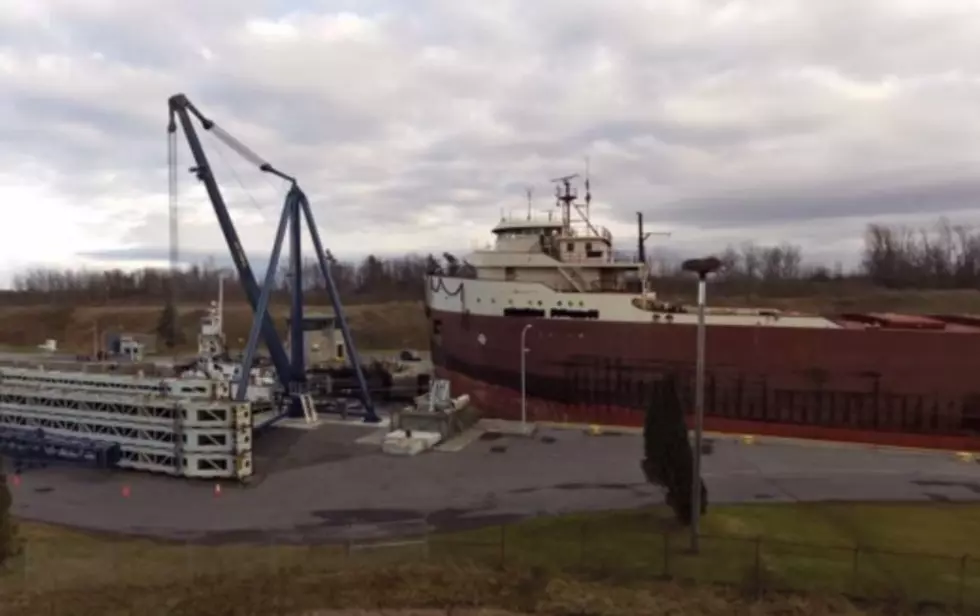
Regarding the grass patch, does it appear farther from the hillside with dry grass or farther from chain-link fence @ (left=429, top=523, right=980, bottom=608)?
the hillside with dry grass

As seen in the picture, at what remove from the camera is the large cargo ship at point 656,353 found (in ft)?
92.1

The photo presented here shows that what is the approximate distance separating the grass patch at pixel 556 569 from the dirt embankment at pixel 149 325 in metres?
59.7

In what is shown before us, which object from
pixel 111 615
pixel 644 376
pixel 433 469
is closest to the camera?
pixel 111 615

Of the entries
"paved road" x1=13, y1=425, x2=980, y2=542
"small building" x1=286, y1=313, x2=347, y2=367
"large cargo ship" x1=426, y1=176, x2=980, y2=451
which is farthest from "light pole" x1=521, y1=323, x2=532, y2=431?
"small building" x1=286, y1=313, x2=347, y2=367

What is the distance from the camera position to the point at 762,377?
98.7 feet

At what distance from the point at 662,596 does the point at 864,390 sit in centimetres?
1873

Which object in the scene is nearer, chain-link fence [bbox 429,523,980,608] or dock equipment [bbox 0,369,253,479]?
chain-link fence [bbox 429,523,980,608]

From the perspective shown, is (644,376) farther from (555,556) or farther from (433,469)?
(555,556)

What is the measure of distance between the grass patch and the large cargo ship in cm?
939

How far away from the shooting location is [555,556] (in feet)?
Answer: 53.4

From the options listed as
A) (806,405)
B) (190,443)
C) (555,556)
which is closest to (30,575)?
(190,443)

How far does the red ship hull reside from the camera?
27797mm

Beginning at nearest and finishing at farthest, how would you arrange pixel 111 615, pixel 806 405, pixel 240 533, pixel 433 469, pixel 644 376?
1. pixel 111 615
2. pixel 240 533
3. pixel 433 469
4. pixel 806 405
5. pixel 644 376

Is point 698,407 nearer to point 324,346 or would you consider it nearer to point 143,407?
point 143,407
